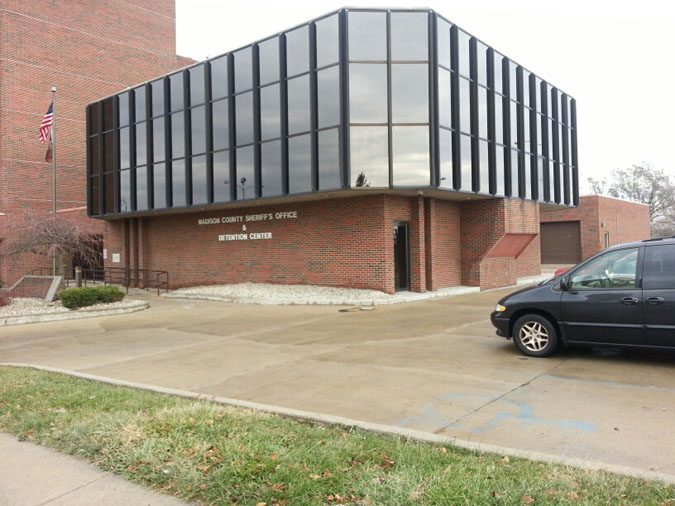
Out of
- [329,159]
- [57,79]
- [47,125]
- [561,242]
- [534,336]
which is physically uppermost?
[57,79]

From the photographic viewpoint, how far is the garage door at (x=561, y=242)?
35.3 metres

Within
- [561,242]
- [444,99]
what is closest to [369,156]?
[444,99]

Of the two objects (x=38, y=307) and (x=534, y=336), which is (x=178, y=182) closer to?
(x=38, y=307)

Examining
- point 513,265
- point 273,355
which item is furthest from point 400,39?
point 273,355

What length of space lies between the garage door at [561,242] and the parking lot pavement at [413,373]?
84.3 feet

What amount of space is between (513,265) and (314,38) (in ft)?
40.5

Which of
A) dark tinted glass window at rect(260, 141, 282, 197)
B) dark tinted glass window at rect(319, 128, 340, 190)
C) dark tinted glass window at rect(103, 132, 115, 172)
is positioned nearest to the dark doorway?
dark tinted glass window at rect(319, 128, 340, 190)

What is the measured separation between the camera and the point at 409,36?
55.3 ft

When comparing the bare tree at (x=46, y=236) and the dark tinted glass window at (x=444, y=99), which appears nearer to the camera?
the dark tinted glass window at (x=444, y=99)

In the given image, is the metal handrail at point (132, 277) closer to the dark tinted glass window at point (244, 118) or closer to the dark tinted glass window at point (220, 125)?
the dark tinted glass window at point (220, 125)

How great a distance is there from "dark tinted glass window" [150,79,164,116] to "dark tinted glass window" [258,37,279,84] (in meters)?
6.14

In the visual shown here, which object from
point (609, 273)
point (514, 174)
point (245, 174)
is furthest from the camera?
point (514, 174)

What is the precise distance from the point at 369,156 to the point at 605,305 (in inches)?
414

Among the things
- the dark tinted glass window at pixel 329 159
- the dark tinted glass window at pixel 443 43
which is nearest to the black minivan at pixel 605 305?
the dark tinted glass window at pixel 329 159
